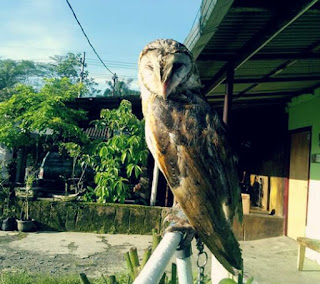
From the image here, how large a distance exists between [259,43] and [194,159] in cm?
221

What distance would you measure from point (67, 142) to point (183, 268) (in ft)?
25.6

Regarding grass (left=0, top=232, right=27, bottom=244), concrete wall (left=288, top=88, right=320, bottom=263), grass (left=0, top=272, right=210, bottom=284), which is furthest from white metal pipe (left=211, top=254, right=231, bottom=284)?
grass (left=0, top=232, right=27, bottom=244)

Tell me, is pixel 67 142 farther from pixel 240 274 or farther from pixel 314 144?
pixel 240 274

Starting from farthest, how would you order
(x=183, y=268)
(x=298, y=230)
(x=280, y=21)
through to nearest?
1. (x=298, y=230)
2. (x=280, y=21)
3. (x=183, y=268)

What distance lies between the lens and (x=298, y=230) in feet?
22.7

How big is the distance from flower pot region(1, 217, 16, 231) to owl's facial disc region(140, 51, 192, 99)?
6.38 m

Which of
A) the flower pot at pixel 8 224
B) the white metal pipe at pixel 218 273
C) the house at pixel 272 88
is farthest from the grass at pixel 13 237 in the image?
the house at pixel 272 88

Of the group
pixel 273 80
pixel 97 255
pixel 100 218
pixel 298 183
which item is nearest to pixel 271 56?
pixel 273 80

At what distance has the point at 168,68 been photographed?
1.92 metres

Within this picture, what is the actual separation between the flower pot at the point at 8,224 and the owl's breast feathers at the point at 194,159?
6.37 metres

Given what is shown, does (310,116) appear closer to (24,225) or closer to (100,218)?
(100,218)

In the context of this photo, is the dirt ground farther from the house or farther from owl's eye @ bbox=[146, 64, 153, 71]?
owl's eye @ bbox=[146, 64, 153, 71]

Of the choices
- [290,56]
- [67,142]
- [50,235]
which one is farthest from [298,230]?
[67,142]

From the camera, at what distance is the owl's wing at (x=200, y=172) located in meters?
1.86
